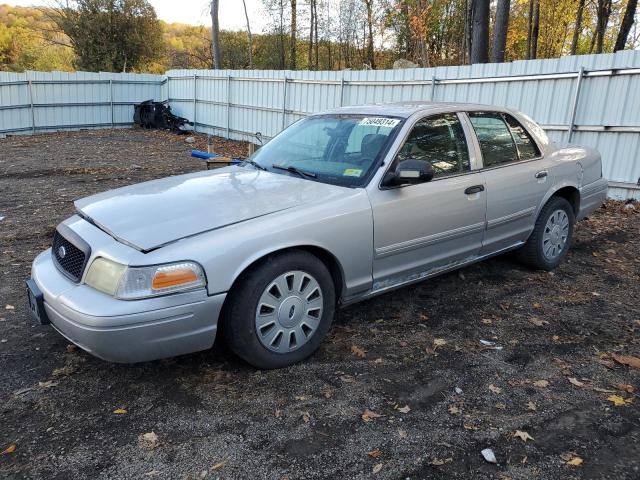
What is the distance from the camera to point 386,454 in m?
2.56

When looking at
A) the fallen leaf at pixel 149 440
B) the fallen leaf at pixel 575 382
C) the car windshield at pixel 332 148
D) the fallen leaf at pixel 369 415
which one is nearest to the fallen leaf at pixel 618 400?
the fallen leaf at pixel 575 382

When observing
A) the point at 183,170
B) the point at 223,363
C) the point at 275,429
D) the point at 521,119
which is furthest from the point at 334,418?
the point at 183,170

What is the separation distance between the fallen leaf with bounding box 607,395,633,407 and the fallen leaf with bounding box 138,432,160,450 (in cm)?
Result: 257

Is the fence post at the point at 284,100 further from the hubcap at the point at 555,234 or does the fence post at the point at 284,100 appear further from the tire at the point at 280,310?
the tire at the point at 280,310

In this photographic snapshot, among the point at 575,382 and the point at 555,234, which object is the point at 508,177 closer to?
the point at 555,234

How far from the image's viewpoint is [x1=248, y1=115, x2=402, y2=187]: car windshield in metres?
3.78

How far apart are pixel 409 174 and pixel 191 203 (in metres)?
1.46

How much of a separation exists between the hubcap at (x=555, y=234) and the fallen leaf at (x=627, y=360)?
5.63ft

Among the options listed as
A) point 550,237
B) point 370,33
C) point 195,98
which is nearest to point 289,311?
point 550,237

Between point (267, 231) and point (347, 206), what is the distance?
63 centimetres

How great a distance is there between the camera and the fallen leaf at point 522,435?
2.70m

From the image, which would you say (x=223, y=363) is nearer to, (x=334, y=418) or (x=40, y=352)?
(x=334, y=418)

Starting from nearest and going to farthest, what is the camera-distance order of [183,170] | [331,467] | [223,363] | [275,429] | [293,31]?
[331,467] → [275,429] → [223,363] → [183,170] → [293,31]

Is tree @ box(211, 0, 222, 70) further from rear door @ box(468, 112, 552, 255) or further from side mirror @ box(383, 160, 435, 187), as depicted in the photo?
side mirror @ box(383, 160, 435, 187)
